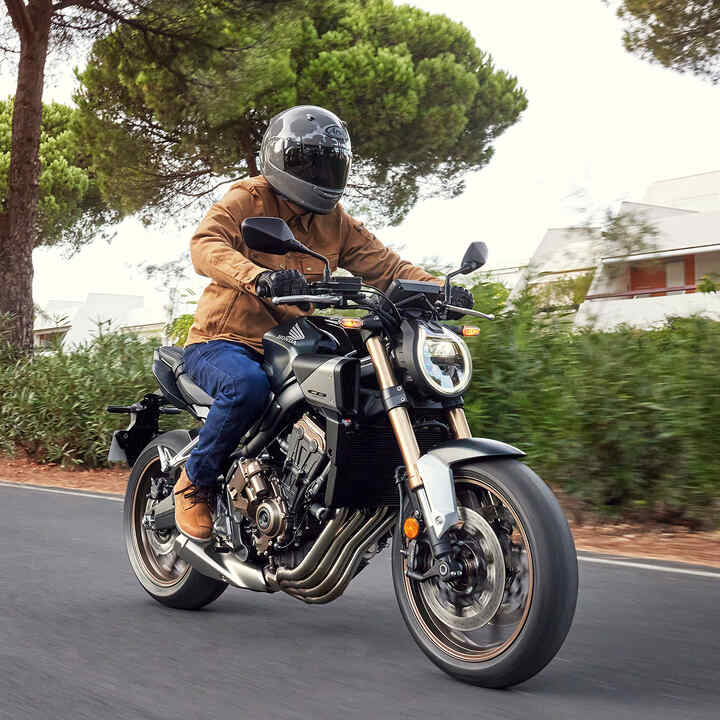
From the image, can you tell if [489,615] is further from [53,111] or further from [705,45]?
[53,111]

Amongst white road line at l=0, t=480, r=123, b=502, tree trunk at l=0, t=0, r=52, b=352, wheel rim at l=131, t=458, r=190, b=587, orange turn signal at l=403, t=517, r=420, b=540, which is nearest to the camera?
orange turn signal at l=403, t=517, r=420, b=540

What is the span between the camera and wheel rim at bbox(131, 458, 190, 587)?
511 centimetres

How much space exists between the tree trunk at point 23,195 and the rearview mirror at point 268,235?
1334 centimetres

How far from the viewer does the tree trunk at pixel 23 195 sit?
53.9ft

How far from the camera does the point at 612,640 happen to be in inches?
165

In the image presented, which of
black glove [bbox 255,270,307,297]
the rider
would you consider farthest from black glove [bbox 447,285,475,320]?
black glove [bbox 255,270,307,297]

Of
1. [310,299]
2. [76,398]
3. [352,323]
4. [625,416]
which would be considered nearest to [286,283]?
[310,299]

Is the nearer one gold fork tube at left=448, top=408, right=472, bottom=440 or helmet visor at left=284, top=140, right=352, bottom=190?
gold fork tube at left=448, top=408, right=472, bottom=440

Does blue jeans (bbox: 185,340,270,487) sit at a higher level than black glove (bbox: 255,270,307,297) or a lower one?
lower

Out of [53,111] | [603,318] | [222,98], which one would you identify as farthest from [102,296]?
[603,318]

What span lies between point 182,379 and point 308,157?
3.99 feet

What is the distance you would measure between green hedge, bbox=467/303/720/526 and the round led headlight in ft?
11.0

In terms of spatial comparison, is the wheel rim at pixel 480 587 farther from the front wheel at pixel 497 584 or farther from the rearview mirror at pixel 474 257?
the rearview mirror at pixel 474 257

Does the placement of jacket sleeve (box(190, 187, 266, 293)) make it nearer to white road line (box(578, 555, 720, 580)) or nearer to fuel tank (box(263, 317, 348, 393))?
fuel tank (box(263, 317, 348, 393))
